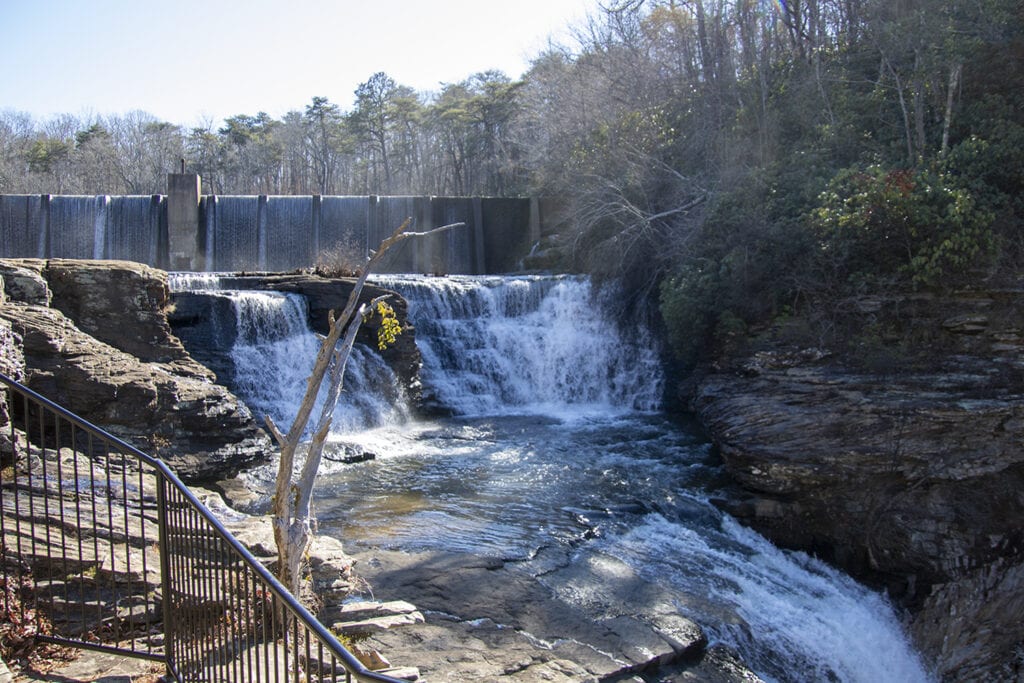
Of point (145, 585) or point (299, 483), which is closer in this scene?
point (145, 585)

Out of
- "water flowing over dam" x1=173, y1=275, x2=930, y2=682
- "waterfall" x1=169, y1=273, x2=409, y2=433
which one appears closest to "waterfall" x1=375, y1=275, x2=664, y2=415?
"water flowing over dam" x1=173, y1=275, x2=930, y2=682

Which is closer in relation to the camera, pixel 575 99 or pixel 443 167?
pixel 575 99

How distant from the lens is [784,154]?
1902 cm

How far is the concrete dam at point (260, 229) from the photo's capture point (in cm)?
2489

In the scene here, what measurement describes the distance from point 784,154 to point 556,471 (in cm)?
1041

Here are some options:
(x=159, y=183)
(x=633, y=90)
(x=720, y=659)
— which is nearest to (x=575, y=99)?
(x=633, y=90)

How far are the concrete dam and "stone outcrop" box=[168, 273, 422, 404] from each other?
22.1 ft

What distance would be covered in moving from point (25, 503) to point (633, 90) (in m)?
20.9

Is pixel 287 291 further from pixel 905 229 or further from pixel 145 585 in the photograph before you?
pixel 145 585

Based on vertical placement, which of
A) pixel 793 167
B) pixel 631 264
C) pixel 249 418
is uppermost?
pixel 793 167

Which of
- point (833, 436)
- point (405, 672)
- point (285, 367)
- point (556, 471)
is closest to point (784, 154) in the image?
point (833, 436)

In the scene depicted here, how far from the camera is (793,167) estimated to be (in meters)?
17.4

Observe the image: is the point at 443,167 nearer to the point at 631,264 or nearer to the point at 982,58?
the point at 631,264

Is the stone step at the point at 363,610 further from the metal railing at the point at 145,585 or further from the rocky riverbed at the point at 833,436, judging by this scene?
the metal railing at the point at 145,585
